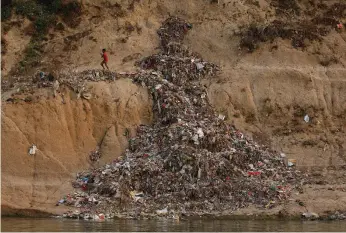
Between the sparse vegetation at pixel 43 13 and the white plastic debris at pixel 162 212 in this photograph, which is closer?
the white plastic debris at pixel 162 212

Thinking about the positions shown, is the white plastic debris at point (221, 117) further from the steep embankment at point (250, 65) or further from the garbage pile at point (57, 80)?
the garbage pile at point (57, 80)

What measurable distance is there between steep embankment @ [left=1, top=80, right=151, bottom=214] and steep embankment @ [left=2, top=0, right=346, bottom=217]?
0.08 metres

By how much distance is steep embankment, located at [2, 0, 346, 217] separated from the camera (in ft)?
74.2

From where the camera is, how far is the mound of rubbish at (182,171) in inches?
766

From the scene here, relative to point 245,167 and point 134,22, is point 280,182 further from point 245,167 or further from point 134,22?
point 134,22

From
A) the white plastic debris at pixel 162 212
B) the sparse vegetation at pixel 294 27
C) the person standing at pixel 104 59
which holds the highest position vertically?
the sparse vegetation at pixel 294 27

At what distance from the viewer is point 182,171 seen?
20156mm

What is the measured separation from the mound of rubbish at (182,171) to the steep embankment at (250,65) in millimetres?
1027

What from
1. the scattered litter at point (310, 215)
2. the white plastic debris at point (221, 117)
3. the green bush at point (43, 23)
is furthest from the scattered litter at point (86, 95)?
the scattered litter at point (310, 215)

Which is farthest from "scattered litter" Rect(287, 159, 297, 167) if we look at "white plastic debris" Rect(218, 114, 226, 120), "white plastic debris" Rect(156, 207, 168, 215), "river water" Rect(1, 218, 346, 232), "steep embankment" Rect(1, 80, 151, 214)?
"white plastic debris" Rect(156, 207, 168, 215)

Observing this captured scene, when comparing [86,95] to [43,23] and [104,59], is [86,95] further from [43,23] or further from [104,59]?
[43,23]

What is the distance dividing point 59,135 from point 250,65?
8078 mm

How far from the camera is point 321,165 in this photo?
2238 cm

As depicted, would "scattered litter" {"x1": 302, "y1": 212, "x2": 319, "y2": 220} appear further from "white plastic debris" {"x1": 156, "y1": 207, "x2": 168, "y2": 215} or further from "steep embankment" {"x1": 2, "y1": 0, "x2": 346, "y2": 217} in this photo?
"white plastic debris" {"x1": 156, "y1": 207, "x2": 168, "y2": 215}
